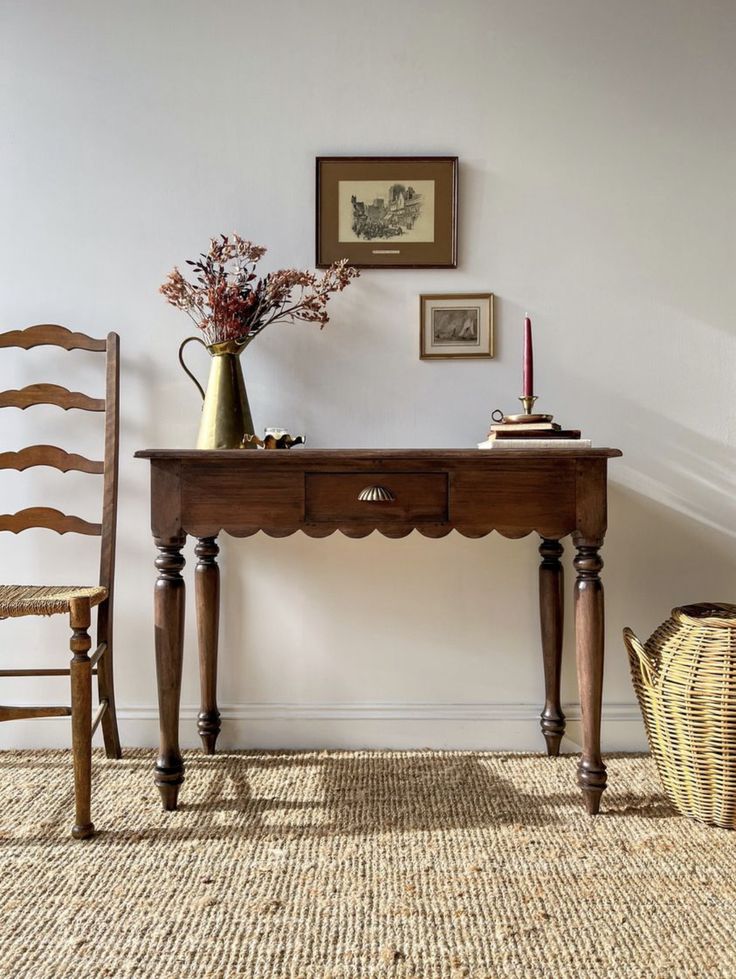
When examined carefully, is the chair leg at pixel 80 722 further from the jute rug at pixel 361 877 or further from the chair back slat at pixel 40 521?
the chair back slat at pixel 40 521

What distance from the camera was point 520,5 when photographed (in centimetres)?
234

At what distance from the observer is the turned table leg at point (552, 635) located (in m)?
2.26

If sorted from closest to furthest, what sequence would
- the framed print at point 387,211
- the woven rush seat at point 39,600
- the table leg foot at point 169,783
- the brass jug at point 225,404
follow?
the woven rush seat at point 39,600 < the table leg foot at point 169,783 < the brass jug at point 225,404 < the framed print at point 387,211

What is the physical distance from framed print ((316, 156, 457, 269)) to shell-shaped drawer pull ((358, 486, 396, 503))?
81cm

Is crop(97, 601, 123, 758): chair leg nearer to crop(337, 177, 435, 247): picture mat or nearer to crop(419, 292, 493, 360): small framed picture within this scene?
crop(419, 292, 493, 360): small framed picture

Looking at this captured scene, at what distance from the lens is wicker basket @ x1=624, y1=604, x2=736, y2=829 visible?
181 cm

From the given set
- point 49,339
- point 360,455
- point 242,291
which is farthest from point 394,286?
point 49,339

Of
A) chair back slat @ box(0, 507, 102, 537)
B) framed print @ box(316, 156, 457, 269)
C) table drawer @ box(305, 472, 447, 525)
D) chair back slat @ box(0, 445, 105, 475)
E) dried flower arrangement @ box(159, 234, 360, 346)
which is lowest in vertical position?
chair back slat @ box(0, 507, 102, 537)

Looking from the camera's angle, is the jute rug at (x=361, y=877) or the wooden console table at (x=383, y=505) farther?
the wooden console table at (x=383, y=505)

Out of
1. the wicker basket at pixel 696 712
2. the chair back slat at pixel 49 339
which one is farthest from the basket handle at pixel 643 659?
the chair back slat at pixel 49 339

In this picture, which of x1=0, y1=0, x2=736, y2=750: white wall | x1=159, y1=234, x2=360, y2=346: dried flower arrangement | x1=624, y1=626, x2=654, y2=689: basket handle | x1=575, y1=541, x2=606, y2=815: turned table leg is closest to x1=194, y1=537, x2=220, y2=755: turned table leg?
x1=0, y1=0, x2=736, y2=750: white wall

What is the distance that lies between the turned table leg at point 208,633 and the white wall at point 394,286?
0.09 meters

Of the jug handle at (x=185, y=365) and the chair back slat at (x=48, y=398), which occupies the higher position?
the jug handle at (x=185, y=365)

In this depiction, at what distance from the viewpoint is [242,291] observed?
218 centimetres
